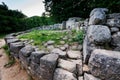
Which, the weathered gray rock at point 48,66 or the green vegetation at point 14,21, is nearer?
the weathered gray rock at point 48,66

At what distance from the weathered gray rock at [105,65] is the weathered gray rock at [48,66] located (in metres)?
0.82

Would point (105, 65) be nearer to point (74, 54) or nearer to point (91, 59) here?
point (91, 59)

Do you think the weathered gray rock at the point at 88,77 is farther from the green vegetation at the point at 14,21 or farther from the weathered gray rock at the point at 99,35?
the green vegetation at the point at 14,21

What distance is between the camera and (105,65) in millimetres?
2357

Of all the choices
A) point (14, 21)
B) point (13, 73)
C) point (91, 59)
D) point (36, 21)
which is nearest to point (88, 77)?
point (91, 59)

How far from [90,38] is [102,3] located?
365 centimetres

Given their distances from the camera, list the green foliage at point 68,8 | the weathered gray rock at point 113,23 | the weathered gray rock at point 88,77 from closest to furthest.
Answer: the weathered gray rock at point 88,77
the weathered gray rock at point 113,23
the green foliage at point 68,8

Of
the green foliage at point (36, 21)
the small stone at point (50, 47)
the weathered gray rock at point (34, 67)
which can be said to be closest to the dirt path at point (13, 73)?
the weathered gray rock at point (34, 67)

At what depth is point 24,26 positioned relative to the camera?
13.3 m

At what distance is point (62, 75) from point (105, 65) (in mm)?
799

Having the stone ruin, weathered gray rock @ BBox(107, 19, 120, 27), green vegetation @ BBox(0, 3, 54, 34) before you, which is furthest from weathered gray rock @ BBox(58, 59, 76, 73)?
green vegetation @ BBox(0, 3, 54, 34)

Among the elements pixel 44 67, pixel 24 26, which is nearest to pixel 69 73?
pixel 44 67

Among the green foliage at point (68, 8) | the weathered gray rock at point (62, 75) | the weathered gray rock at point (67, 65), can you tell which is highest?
the green foliage at point (68, 8)

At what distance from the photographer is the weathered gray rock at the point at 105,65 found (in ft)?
7.52
